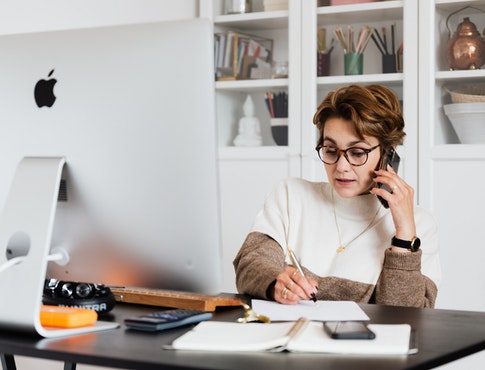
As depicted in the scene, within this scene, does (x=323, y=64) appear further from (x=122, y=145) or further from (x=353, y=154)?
(x=122, y=145)

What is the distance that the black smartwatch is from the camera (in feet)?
6.50

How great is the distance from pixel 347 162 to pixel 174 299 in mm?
670

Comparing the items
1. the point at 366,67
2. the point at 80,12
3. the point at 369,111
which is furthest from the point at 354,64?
the point at 369,111

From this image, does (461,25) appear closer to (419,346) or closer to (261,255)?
(261,255)

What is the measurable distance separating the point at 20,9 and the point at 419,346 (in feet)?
8.32

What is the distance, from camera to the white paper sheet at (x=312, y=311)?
1.53 metres

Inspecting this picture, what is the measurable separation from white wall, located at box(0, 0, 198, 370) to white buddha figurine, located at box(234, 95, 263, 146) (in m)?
0.58

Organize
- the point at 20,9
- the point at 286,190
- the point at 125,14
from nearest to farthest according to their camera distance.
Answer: the point at 286,190 → the point at 20,9 → the point at 125,14

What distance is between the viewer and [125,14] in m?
3.99

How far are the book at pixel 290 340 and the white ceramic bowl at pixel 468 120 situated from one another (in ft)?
7.79

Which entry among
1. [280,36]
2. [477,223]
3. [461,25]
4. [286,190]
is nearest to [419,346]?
[286,190]

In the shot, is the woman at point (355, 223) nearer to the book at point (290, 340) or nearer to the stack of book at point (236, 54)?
the book at point (290, 340)

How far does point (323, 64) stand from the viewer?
397cm

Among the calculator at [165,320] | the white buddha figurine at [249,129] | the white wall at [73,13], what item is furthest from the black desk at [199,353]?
the white buddha figurine at [249,129]
